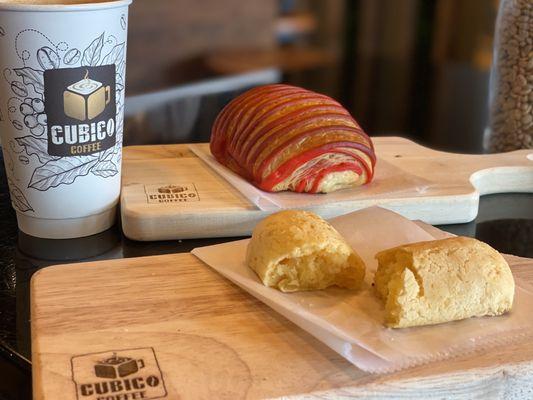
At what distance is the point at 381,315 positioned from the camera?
2.01 ft

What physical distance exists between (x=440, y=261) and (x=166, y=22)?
6.72 ft

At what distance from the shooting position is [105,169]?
767 mm

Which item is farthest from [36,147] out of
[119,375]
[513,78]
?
[513,78]

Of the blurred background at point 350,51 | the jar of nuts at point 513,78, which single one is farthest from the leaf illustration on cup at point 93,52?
the blurred background at point 350,51

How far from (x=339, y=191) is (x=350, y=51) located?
2.06m

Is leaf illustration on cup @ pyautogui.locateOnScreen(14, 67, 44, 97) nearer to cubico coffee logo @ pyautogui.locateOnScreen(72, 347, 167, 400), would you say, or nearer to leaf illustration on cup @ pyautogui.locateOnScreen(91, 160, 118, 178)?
leaf illustration on cup @ pyautogui.locateOnScreen(91, 160, 118, 178)

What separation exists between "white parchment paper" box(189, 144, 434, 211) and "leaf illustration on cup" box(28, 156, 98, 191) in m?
0.18

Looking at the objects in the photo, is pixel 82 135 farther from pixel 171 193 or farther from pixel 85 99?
pixel 171 193

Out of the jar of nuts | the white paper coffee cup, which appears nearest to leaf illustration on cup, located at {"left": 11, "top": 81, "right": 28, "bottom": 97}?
the white paper coffee cup

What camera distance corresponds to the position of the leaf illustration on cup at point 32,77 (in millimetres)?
690

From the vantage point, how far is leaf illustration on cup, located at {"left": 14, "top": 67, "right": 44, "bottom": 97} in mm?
690

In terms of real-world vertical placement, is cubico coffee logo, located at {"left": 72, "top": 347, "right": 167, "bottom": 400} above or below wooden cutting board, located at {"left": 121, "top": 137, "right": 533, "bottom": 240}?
below

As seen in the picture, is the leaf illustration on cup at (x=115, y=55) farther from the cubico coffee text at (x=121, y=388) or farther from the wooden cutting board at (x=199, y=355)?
the cubico coffee text at (x=121, y=388)

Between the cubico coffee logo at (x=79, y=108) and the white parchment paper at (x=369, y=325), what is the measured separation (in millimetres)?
155
